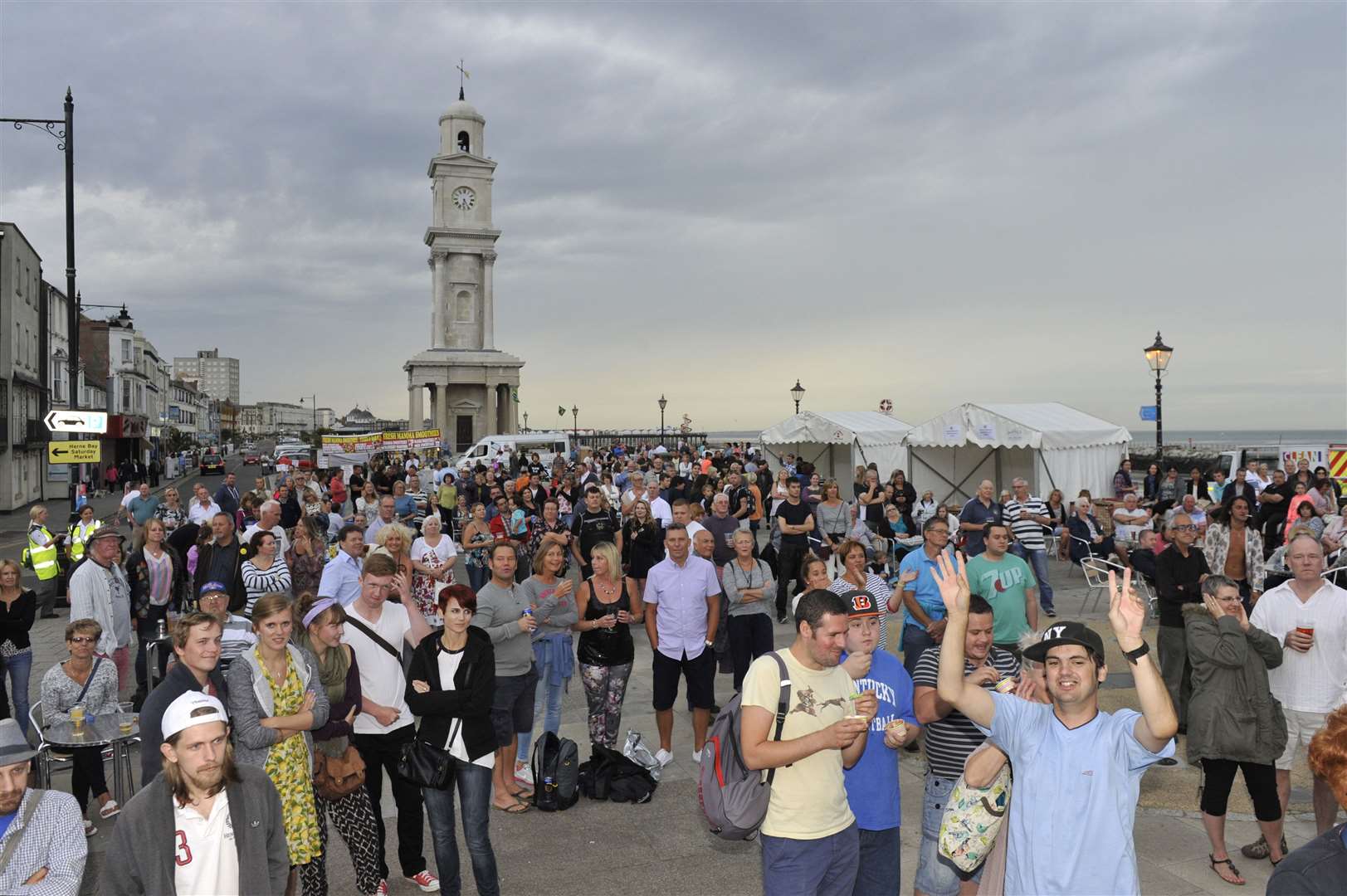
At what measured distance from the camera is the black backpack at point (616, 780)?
6414 mm

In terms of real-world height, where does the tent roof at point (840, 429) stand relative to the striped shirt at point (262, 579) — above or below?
above

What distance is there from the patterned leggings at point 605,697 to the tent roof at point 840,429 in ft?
58.3

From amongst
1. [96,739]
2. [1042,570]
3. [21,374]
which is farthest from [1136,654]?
[21,374]

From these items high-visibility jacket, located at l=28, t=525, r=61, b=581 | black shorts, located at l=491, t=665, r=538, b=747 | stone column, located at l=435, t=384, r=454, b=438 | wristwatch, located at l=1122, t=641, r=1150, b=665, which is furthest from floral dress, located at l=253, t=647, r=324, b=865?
stone column, located at l=435, t=384, r=454, b=438

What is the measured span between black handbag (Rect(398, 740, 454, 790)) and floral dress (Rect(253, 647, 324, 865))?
0.51 m

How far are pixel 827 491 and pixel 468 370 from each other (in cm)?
5432

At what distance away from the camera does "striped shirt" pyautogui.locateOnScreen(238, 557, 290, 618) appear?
822cm

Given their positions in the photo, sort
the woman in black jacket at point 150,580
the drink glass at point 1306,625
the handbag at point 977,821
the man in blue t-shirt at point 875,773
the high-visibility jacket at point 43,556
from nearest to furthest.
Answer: the handbag at point 977,821
the man in blue t-shirt at point 875,773
the drink glass at point 1306,625
the woman in black jacket at point 150,580
the high-visibility jacket at point 43,556

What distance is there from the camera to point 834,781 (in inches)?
145

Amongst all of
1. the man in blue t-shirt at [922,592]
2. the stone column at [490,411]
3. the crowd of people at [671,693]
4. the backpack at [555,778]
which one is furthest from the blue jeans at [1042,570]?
the stone column at [490,411]

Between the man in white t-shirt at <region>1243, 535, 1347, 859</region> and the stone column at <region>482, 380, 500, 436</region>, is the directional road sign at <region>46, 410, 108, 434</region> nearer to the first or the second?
the man in white t-shirt at <region>1243, 535, 1347, 859</region>

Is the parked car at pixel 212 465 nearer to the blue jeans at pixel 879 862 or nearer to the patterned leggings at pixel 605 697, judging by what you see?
the patterned leggings at pixel 605 697

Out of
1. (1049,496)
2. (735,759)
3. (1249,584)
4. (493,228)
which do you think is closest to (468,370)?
(493,228)

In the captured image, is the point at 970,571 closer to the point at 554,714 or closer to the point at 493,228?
the point at 554,714
